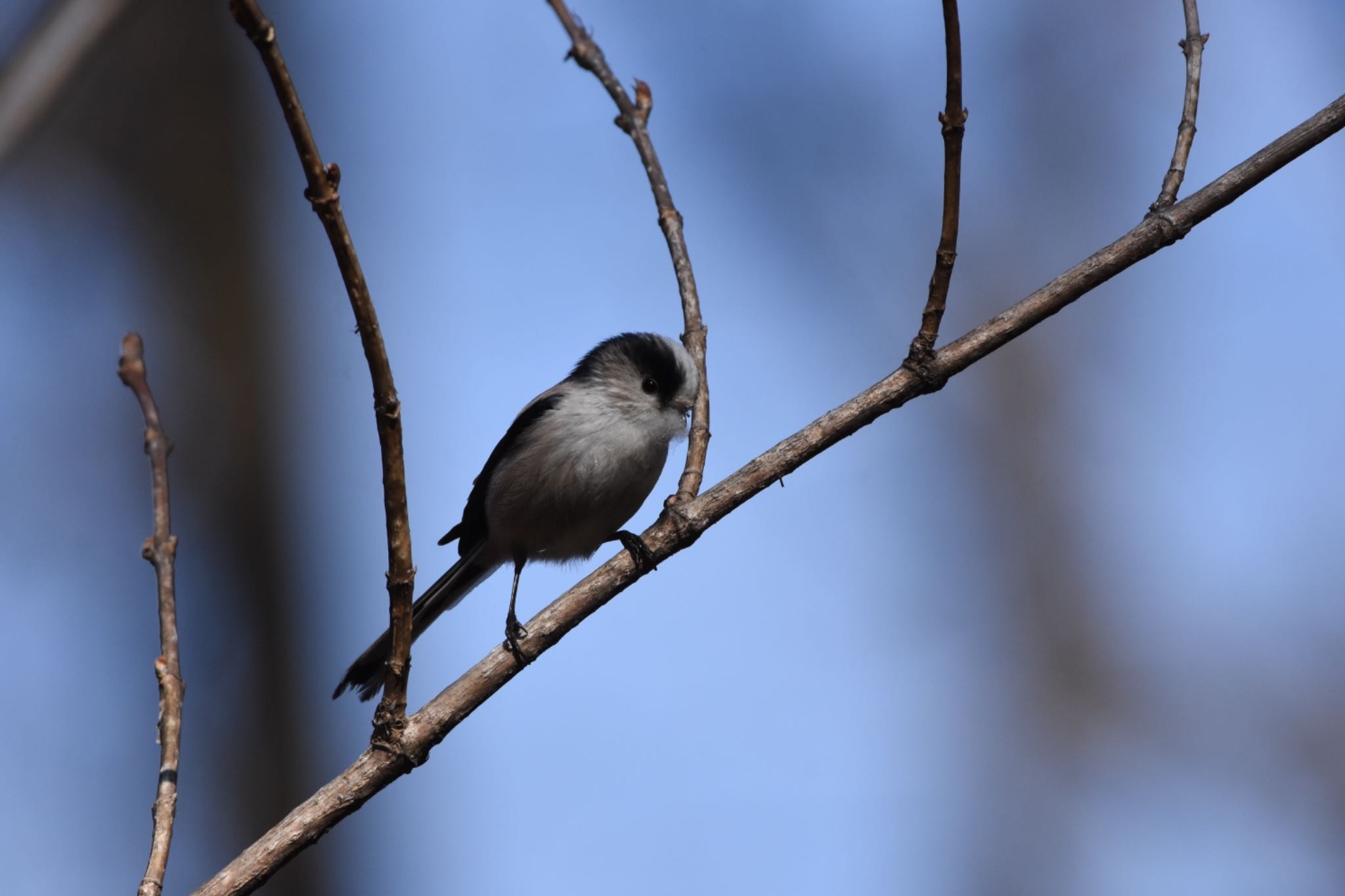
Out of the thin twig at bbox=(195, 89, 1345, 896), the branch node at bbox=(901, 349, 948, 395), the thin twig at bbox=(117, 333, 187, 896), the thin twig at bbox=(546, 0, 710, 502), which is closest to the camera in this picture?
the thin twig at bbox=(117, 333, 187, 896)

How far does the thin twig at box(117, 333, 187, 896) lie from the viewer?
67.4 inches

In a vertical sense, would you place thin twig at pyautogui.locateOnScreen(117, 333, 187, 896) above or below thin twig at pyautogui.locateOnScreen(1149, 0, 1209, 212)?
below

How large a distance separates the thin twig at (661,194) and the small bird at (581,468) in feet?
1.77

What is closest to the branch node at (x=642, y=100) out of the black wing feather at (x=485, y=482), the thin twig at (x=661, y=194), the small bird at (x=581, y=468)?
the thin twig at (x=661, y=194)

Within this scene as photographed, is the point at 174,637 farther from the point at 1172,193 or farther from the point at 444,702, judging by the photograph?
the point at 1172,193

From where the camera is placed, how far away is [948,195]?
6.51ft

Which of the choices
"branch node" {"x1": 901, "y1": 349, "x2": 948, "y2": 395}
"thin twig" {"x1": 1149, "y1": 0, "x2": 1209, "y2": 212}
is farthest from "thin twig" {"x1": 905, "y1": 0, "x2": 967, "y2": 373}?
"thin twig" {"x1": 1149, "y1": 0, "x2": 1209, "y2": 212}

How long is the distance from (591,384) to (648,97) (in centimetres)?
123

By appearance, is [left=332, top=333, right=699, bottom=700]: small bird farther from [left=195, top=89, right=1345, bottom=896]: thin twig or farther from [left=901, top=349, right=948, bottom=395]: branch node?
[left=901, top=349, right=948, bottom=395]: branch node

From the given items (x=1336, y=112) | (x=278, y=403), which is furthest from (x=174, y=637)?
(x=278, y=403)

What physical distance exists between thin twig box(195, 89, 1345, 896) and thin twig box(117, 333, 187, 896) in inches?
11.2

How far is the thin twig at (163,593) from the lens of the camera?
171cm

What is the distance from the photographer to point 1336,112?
1.98m

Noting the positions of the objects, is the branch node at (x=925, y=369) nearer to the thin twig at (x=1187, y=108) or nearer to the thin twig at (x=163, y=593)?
the thin twig at (x=1187, y=108)
